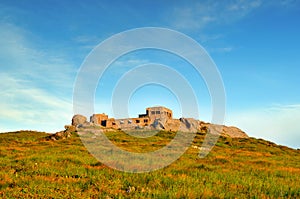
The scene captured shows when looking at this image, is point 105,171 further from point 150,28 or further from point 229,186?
point 150,28

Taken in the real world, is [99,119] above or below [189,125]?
above

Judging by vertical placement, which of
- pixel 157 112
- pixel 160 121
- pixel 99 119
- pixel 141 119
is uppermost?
pixel 157 112

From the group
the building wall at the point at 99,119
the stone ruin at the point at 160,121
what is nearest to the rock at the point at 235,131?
the stone ruin at the point at 160,121

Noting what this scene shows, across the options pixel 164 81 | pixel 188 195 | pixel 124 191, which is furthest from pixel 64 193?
pixel 164 81

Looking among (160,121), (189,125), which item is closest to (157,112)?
(189,125)

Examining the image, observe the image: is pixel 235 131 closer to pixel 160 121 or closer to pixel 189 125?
pixel 189 125

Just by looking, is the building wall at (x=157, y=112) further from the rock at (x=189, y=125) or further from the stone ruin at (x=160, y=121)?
the rock at (x=189, y=125)

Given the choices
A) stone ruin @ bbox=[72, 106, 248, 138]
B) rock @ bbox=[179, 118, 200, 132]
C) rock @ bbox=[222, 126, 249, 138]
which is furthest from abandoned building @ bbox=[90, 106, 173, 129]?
rock @ bbox=[222, 126, 249, 138]

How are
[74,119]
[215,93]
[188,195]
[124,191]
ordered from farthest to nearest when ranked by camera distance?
[74,119]
[215,93]
[124,191]
[188,195]

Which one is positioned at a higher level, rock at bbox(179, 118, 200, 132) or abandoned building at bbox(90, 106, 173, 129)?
abandoned building at bbox(90, 106, 173, 129)

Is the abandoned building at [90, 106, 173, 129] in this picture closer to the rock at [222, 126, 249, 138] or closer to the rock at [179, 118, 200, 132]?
the rock at [179, 118, 200, 132]

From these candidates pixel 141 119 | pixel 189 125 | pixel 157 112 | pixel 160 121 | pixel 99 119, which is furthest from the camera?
pixel 99 119

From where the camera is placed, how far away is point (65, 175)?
1184 cm

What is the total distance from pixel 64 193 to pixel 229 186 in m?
5.58
